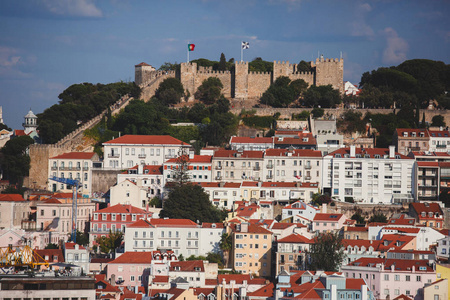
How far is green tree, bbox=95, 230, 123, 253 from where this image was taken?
64750 mm

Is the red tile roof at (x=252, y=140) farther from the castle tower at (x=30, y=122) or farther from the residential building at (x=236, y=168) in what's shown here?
the castle tower at (x=30, y=122)

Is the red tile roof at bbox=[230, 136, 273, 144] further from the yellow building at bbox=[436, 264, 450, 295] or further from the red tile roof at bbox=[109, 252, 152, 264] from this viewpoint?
the yellow building at bbox=[436, 264, 450, 295]

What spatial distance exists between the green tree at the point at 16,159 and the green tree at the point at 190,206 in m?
16.2

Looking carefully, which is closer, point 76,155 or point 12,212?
point 12,212

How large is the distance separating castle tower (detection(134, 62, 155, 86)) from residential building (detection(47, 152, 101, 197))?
27478mm

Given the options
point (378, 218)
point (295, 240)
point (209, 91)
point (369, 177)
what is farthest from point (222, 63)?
point (295, 240)

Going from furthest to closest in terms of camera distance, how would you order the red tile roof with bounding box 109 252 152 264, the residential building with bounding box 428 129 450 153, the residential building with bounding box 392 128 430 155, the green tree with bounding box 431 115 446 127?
the green tree with bounding box 431 115 446 127 → the residential building with bounding box 428 129 450 153 → the residential building with bounding box 392 128 430 155 → the red tile roof with bounding box 109 252 152 264

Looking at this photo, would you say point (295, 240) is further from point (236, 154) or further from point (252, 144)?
point (252, 144)

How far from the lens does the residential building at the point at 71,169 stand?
77.4 meters

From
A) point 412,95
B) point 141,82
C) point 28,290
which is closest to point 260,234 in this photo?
point 28,290

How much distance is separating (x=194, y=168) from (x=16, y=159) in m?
15.5

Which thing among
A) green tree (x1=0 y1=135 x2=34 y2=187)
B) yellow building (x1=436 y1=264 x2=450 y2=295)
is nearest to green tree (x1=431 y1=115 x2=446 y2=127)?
yellow building (x1=436 y1=264 x2=450 y2=295)

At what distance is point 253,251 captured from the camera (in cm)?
6222

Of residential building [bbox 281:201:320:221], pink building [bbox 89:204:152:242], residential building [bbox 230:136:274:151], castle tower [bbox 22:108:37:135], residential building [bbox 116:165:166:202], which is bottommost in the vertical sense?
pink building [bbox 89:204:152:242]
